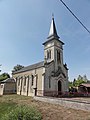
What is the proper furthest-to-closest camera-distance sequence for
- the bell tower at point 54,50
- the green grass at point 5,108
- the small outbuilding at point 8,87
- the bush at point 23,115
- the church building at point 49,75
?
1. the small outbuilding at point 8,87
2. the bell tower at point 54,50
3. the church building at point 49,75
4. the green grass at point 5,108
5. the bush at point 23,115

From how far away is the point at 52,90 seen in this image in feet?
93.4

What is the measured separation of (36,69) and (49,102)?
13444 mm

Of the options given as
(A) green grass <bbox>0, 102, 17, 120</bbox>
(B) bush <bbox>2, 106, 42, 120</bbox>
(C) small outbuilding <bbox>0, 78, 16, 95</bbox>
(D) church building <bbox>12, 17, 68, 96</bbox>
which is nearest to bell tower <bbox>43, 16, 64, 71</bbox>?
(D) church building <bbox>12, 17, 68, 96</bbox>

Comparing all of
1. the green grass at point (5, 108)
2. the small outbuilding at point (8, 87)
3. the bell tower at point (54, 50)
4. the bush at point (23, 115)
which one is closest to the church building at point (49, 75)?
the bell tower at point (54, 50)

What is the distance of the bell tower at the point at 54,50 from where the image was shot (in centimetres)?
3098

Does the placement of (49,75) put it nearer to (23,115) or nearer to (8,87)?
(8,87)

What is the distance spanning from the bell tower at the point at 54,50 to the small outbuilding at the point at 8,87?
1448 cm

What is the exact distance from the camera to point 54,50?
3092 cm

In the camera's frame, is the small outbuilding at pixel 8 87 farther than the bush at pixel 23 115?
Yes

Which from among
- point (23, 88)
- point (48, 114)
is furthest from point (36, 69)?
point (48, 114)

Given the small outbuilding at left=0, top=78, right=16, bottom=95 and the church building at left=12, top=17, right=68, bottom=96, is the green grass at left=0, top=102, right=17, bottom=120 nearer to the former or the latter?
the church building at left=12, top=17, right=68, bottom=96

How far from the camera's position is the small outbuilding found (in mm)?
36938

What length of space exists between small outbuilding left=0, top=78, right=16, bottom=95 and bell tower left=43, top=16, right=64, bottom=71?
1448 cm

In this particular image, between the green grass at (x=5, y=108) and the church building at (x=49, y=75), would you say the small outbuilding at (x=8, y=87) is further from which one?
the green grass at (x=5, y=108)
